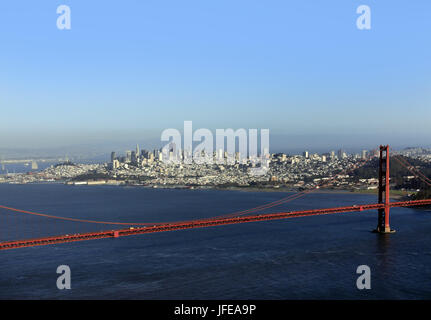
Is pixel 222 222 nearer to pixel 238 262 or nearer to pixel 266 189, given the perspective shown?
pixel 238 262

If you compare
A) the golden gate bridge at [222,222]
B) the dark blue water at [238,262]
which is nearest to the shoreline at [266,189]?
the golden gate bridge at [222,222]

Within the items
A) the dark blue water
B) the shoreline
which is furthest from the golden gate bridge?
the shoreline

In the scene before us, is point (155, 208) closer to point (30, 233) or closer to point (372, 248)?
point (30, 233)

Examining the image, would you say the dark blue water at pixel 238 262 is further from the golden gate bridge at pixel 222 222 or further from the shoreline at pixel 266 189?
the shoreline at pixel 266 189

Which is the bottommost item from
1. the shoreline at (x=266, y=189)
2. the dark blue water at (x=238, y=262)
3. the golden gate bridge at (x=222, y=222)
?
the dark blue water at (x=238, y=262)

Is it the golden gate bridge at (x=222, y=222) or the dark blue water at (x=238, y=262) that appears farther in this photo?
the golden gate bridge at (x=222, y=222)

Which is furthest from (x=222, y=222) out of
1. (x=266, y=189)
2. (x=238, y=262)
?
(x=266, y=189)

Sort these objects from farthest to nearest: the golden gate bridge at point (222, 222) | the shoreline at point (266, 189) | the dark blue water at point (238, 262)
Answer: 1. the shoreline at point (266, 189)
2. the golden gate bridge at point (222, 222)
3. the dark blue water at point (238, 262)

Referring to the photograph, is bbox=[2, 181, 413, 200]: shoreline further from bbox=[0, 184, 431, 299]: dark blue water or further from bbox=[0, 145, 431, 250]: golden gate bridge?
bbox=[0, 184, 431, 299]: dark blue water
